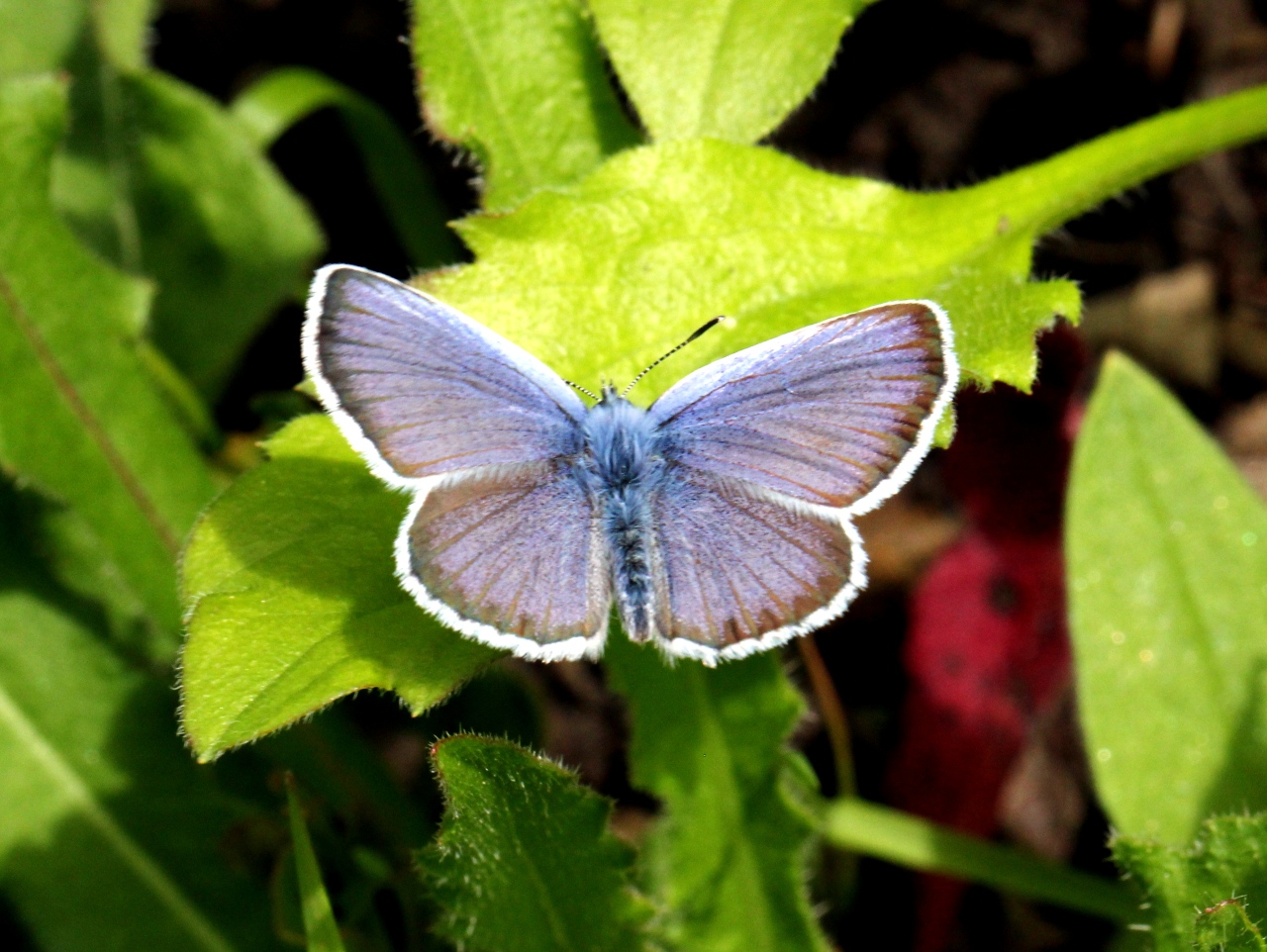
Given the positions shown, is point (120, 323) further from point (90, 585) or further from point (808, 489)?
point (808, 489)

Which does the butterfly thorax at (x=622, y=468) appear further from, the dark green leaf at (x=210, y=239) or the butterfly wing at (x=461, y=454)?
the dark green leaf at (x=210, y=239)

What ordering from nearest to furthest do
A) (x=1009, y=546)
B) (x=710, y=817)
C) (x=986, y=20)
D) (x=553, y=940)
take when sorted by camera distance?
(x=553, y=940), (x=710, y=817), (x=1009, y=546), (x=986, y=20)

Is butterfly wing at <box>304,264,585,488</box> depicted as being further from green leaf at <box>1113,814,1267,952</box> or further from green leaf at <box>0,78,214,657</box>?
green leaf at <box>1113,814,1267,952</box>

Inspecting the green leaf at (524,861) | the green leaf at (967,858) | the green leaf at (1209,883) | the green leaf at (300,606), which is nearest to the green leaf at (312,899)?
the green leaf at (524,861)

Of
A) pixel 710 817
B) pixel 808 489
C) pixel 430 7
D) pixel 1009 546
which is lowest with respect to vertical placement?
pixel 710 817

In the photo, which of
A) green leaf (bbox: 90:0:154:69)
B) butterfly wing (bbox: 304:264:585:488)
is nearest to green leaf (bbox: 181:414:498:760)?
butterfly wing (bbox: 304:264:585:488)

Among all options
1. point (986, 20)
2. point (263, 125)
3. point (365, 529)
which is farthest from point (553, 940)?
point (986, 20)

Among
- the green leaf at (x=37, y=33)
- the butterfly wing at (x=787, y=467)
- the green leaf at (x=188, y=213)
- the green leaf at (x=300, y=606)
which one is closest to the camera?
the green leaf at (x=300, y=606)
